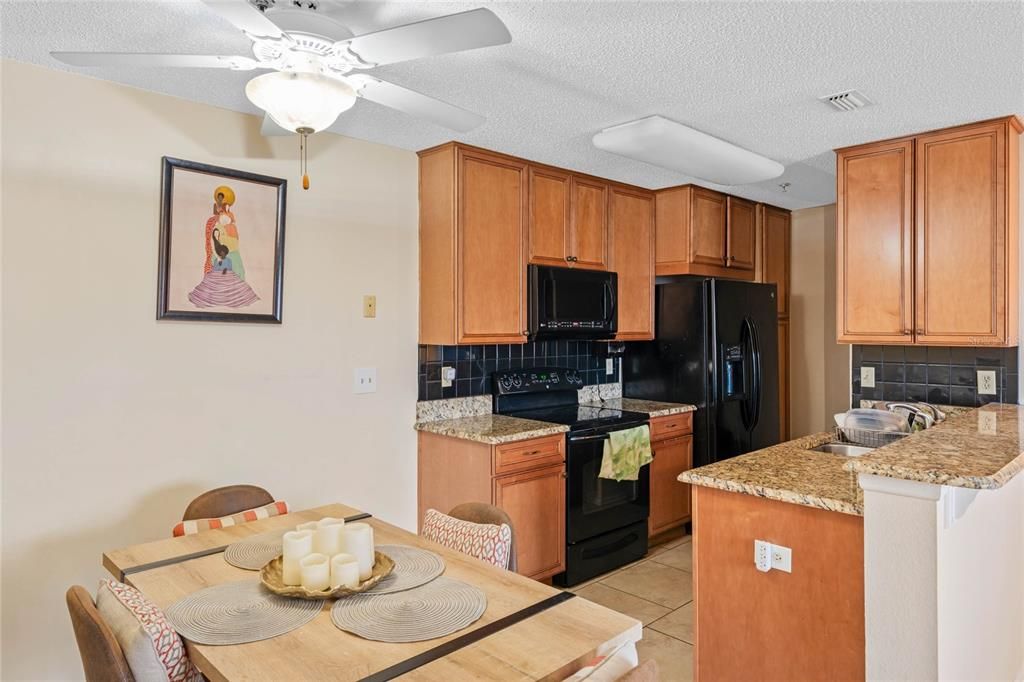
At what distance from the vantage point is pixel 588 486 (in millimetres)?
3424

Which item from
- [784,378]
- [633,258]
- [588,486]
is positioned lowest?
[588,486]

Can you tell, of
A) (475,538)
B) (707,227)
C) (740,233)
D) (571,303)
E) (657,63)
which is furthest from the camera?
(740,233)

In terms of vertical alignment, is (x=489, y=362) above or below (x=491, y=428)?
above

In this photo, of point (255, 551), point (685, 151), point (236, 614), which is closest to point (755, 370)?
point (685, 151)

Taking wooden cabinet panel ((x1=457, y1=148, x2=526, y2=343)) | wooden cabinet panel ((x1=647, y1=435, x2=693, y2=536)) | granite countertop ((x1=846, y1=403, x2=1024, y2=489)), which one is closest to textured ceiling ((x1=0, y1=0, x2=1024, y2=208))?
wooden cabinet panel ((x1=457, y1=148, x2=526, y2=343))

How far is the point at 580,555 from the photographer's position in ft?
11.1

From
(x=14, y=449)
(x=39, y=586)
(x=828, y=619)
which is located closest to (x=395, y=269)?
(x=14, y=449)

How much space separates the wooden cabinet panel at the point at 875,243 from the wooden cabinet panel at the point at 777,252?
59.3 inches

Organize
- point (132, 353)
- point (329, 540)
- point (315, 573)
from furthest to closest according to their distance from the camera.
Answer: point (132, 353) → point (329, 540) → point (315, 573)

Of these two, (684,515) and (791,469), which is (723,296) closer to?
(684,515)

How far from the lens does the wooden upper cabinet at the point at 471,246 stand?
321 centimetres

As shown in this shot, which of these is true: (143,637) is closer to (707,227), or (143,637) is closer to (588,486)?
(588,486)

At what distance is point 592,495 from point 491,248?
140cm

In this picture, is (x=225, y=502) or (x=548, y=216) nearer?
(x=225, y=502)
